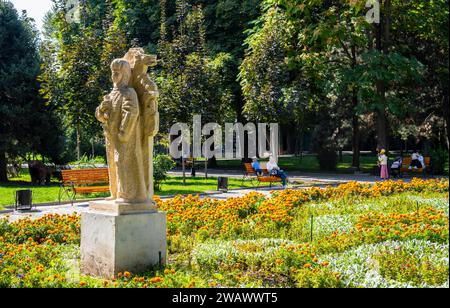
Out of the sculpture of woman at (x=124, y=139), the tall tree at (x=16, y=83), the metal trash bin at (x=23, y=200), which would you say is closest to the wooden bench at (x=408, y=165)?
the tall tree at (x=16, y=83)

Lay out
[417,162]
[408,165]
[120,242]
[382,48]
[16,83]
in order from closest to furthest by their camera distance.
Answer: [120,242], [16,83], [417,162], [408,165], [382,48]

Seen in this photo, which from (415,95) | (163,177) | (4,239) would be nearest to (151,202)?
(4,239)

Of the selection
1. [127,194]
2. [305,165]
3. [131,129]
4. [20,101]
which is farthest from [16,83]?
[305,165]

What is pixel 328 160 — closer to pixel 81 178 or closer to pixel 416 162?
pixel 416 162

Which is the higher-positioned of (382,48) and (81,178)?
(382,48)

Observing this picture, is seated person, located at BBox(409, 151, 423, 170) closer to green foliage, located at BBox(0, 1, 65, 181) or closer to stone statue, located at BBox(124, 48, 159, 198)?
green foliage, located at BBox(0, 1, 65, 181)

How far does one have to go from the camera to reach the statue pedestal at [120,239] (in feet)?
22.5

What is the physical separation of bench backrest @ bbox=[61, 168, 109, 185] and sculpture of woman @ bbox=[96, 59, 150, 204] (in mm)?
9752

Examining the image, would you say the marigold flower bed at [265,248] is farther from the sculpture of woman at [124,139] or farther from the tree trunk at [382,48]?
the tree trunk at [382,48]

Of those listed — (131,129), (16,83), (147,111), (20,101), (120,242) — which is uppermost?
(16,83)

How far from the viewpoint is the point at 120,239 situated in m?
6.87

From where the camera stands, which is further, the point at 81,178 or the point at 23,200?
the point at 81,178

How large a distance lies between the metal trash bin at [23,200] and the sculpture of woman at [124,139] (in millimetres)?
8169

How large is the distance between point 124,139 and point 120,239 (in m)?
1.27
